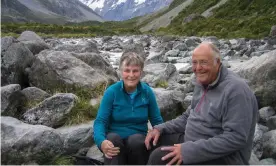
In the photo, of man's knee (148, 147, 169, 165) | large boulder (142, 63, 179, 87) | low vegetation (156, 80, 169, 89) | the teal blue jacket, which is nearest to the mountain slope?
large boulder (142, 63, 179, 87)

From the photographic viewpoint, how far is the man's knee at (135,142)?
5820 millimetres

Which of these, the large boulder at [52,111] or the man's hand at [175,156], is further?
the large boulder at [52,111]

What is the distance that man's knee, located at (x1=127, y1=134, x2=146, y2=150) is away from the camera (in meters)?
5.82

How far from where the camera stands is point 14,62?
10016 mm

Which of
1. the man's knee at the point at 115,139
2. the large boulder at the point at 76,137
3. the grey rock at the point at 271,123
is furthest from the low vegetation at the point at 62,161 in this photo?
the grey rock at the point at 271,123

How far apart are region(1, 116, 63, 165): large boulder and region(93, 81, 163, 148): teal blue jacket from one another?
91 centimetres

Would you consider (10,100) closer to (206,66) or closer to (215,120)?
(206,66)

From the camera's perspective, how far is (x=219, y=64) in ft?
16.6

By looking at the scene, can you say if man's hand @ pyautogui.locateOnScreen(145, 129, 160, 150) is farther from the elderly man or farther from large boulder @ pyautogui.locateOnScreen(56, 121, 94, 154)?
large boulder @ pyautogui.locateOnScreen(56, 121, 94, 154)

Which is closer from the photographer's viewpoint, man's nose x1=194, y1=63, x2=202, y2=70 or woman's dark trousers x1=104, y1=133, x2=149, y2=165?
man's nose x1=194, y1=63, x2=202, y2=70

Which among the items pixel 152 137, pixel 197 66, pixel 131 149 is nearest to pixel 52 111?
pixel 131 149

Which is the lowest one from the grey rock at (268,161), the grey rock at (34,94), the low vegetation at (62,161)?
the grey rock at (268,161)

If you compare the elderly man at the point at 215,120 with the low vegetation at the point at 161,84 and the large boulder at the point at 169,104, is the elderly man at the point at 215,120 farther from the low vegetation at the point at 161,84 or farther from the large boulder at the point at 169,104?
the low vegetation at the point at 161,84

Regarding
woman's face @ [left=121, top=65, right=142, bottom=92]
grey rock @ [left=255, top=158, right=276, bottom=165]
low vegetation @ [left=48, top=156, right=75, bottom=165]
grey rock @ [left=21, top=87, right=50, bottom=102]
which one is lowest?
grey rock @ [left=255, top=158, right=276, bottom=165]
